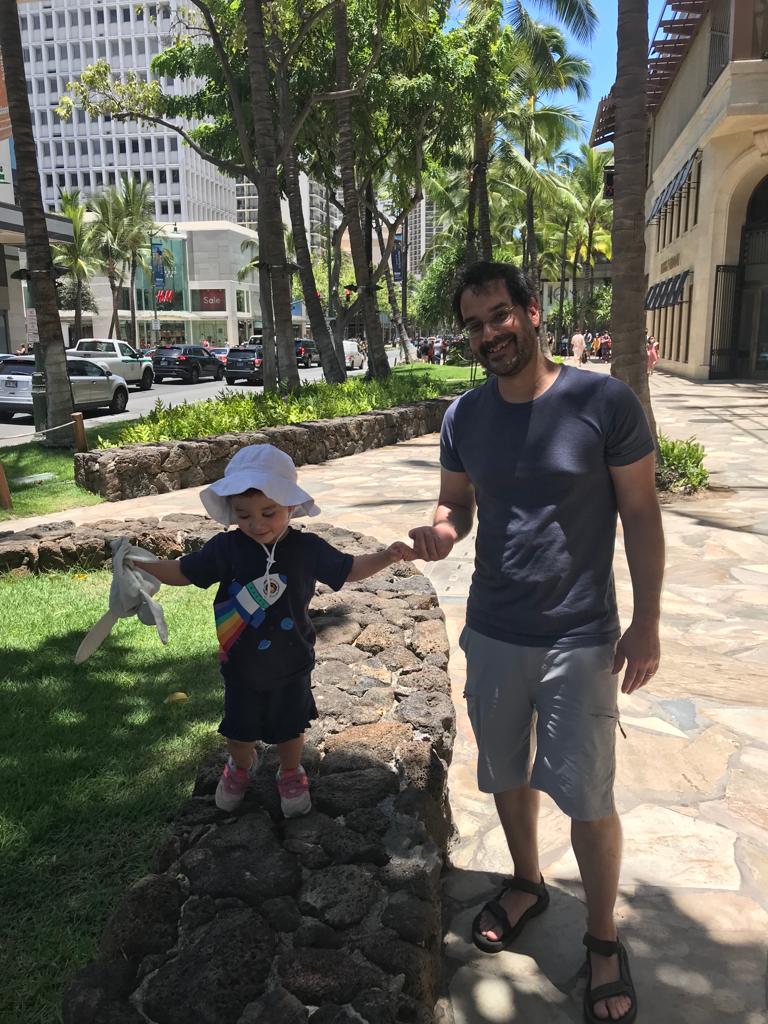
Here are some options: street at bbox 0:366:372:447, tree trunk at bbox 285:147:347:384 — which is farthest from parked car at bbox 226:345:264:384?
tree trunk at bbox 285:147:347:384

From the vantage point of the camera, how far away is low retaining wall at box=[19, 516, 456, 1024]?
1861 mm

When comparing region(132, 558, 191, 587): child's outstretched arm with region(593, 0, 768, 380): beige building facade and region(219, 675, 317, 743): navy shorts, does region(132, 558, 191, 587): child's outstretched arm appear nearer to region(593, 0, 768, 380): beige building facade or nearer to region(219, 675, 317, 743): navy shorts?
region(219, 675, 317, 743): navy shorts

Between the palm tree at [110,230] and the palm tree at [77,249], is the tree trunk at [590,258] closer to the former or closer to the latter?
the palm tree at [110,230]

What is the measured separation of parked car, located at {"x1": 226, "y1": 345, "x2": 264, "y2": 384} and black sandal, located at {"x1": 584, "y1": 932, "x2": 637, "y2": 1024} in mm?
32311

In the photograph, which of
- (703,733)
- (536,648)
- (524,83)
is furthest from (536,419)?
(524,83)

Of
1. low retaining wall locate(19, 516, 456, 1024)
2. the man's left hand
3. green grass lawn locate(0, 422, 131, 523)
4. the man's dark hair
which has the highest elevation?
the man's dark hair

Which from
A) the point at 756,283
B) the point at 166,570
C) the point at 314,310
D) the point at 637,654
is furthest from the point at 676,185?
the point at 166,570

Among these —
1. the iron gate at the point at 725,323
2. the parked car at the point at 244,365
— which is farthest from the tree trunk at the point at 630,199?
the parked car at the point at 244,365

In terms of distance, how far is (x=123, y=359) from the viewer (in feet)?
92.2

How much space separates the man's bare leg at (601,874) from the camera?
2238 millimetres

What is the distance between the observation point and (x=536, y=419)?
2182mm

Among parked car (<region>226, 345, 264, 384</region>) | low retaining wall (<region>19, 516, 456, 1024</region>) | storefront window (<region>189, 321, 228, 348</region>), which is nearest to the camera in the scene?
low retaining wall (<region>19, 516, 456, 1024</region>)

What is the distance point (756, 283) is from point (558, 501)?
29.0 metres

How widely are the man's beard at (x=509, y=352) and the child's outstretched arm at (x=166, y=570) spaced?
1034 mm
